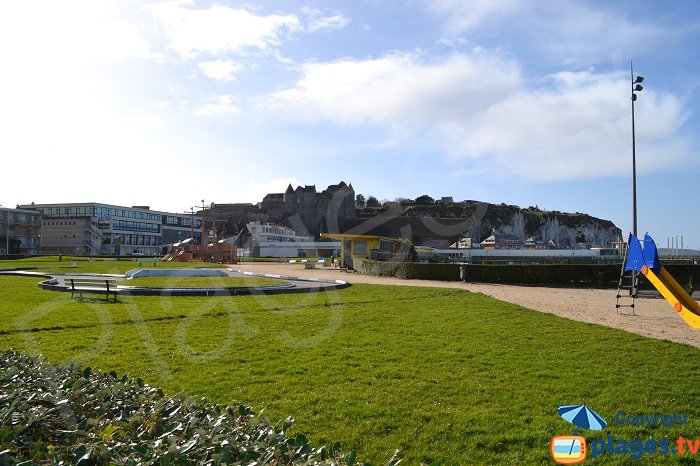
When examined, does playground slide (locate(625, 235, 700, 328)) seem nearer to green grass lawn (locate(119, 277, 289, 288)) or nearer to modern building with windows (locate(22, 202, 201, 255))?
green grass lawn (locate(119, 277, 289, 288))

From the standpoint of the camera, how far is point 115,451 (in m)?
2.96

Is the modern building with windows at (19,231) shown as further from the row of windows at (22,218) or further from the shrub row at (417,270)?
the shrub row at (417,270)

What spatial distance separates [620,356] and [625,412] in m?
3.25

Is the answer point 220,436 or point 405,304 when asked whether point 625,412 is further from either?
point 405,304

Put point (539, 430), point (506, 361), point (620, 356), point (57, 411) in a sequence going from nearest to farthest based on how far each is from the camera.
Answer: point (57, 411) < point (539, 430) < point (506, 361) < point (620, 356)

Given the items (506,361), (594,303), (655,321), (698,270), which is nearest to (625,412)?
(506,361)

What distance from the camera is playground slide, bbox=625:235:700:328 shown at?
12.2m

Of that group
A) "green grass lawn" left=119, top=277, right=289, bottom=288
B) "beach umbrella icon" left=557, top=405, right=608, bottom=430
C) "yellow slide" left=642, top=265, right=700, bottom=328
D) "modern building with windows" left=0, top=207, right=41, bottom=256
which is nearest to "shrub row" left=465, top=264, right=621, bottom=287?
"green grass lawn" left=119, top=277, right=289, bottom=288

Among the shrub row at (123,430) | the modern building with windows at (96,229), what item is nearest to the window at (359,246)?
the shrub row at (123,430)

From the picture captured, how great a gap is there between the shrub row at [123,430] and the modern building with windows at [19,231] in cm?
8667

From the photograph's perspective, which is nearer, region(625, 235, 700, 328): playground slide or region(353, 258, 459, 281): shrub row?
region(625, 235, 700, 328): playground slide

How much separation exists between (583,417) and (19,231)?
301ft

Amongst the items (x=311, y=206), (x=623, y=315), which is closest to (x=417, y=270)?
(x=623, y=315)

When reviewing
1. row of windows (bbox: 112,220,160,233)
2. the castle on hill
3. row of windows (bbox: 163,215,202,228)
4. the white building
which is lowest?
the white building
